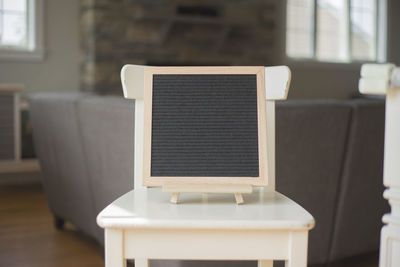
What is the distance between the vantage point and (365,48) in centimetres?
722

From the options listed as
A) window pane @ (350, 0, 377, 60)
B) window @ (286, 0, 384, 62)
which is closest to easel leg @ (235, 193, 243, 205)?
window @ (286, 0, 384, 62)

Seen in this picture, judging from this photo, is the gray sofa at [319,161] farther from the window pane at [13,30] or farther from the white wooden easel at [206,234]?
the window pane at [13,30]

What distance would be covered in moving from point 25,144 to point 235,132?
12.8 ft

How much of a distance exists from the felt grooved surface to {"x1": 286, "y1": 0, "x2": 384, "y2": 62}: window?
5.45 metres

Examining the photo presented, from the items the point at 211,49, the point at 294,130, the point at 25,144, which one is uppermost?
the point at 211,49

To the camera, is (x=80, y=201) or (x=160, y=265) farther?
(x=80, y=201)

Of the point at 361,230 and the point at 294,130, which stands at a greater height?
the point at 294,130

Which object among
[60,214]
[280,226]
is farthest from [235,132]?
[60,214]

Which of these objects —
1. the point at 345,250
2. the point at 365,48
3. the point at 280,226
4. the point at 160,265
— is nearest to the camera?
the point at 280,226

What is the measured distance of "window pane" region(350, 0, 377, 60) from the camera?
7.10m

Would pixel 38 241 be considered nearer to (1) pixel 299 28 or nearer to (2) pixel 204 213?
(2) pixel 204 213

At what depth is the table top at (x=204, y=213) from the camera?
106cm

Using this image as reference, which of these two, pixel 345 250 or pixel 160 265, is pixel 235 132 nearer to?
pixel 160 265

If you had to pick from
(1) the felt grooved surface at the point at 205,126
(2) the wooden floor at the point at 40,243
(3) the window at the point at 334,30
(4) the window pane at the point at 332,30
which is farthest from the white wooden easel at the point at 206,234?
(4) the window pane at the point at 332,30
